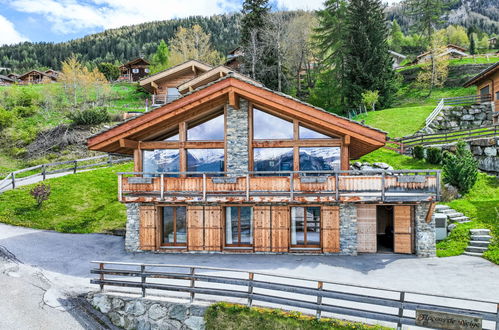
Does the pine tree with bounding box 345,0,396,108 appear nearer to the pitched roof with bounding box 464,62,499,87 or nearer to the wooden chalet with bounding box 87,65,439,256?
the pitched roof with bounding box 464,62,499,87

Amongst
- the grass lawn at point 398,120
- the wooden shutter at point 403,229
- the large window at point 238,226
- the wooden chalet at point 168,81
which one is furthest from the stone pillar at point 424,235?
the wooden chalet at point 168,81

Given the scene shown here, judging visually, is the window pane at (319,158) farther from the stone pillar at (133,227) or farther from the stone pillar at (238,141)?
the stone pillar at (133,227)

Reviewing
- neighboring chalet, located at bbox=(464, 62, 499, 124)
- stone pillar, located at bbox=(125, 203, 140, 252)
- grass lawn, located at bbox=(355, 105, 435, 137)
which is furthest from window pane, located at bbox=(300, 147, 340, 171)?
neighboring chalet, located at bbox=(464, 62, 499, 124)

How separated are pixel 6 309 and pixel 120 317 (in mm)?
3797

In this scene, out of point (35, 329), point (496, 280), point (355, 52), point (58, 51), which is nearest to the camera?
point (35, 329)

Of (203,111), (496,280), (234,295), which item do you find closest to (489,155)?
(496,280)

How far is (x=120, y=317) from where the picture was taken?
11.0m

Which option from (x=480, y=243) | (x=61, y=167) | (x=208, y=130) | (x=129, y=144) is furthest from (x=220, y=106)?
(x=61, y=167)

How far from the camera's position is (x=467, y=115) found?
35781 mm

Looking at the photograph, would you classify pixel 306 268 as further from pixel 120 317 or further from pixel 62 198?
pixel 62 198

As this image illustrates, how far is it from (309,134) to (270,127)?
6.22 ft

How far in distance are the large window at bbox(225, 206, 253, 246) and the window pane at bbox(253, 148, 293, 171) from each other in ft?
7.10

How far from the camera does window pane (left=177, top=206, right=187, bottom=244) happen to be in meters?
15.9

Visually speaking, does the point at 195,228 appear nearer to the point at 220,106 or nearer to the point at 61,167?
the point at 220,106
